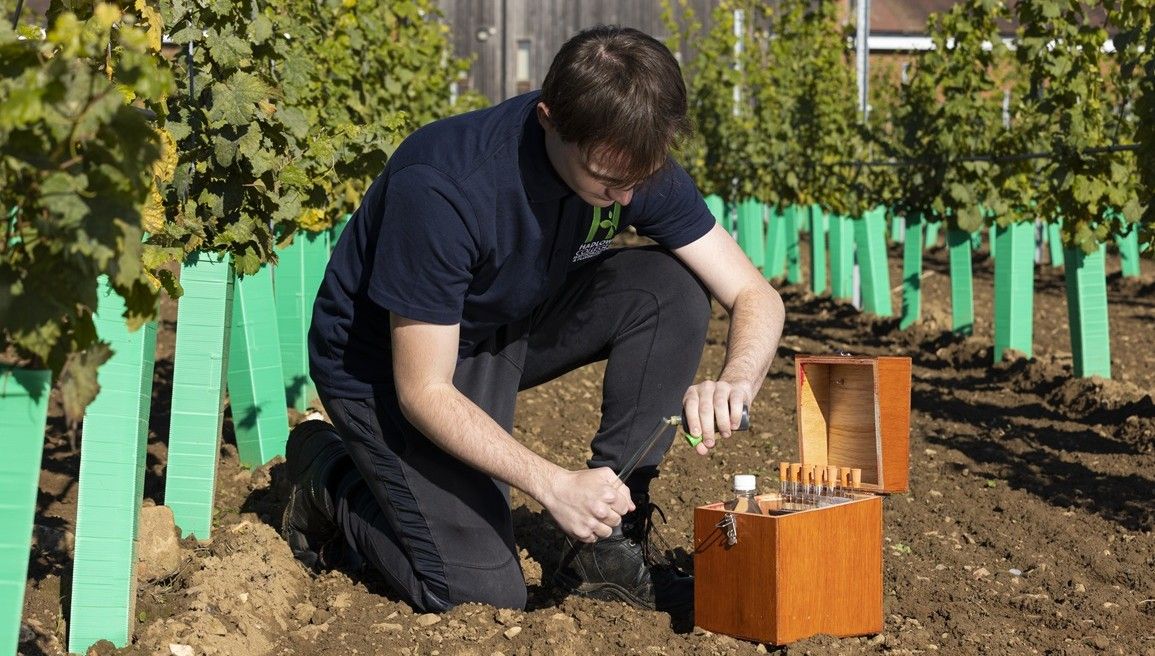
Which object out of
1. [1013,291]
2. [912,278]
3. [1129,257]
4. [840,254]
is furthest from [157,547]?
[1129,257]

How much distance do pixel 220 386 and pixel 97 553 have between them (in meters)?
0.91

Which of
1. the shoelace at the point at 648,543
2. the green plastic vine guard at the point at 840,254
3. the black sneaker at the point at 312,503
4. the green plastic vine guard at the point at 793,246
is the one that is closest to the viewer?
the shoelace at the point at 648,543

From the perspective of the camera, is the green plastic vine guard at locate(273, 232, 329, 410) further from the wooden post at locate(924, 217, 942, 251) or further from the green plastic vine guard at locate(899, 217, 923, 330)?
the wooden post at locate(924, 217, 942, 251)

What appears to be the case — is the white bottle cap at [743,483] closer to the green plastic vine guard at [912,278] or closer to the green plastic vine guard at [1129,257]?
the green plastic vine guard at [912,278]

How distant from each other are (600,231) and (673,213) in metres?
0.19

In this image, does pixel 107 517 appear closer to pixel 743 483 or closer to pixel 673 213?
pixel 743 483

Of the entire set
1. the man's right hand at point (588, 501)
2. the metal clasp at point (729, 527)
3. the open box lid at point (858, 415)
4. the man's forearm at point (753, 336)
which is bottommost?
the metal clasp at point (729, 527)

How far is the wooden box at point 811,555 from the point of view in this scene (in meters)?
2.73

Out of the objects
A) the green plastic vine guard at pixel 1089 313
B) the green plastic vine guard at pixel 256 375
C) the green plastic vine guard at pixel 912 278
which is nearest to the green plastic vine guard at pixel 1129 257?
the green plastic vine guard at pixel 912 278

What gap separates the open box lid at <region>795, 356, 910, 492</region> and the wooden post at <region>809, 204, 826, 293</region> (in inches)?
312

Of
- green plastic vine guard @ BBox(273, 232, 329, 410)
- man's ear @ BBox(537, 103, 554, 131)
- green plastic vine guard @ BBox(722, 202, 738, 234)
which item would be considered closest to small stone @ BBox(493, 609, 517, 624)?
man's ear @ BBox(537, 103, 554, 131)

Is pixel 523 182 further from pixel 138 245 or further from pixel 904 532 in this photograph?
pixel 904 532

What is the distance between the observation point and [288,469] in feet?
12.1

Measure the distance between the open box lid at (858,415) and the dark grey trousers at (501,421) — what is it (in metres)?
0.33
